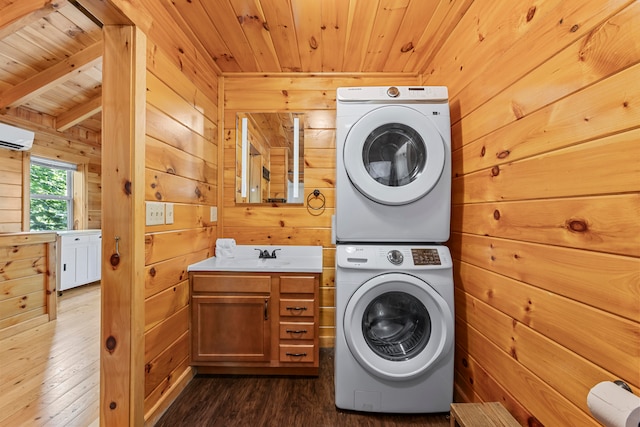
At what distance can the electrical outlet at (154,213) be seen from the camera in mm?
1325

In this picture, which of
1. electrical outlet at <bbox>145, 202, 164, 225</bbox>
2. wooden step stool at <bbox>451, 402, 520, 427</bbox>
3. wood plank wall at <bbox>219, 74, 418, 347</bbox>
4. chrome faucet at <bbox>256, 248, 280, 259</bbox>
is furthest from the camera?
wood plank wall at <bbox>219, 74, 418, 347</bbox>

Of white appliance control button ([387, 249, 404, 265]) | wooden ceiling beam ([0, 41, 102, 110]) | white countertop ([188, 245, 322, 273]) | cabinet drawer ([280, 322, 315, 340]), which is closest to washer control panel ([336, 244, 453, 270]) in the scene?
white appliance control button ([387, 249, 404, 265])

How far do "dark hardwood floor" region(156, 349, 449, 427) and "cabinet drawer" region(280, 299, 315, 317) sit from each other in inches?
18.4

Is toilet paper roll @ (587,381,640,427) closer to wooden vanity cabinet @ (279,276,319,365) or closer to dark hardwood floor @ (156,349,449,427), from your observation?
dark hardwood floor @ (156,349,449,427)

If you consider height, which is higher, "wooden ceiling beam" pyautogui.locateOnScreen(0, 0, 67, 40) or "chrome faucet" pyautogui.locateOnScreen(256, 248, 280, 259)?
"wooden ceiling beam" pyautogui.locateOnScreen(0, 0, 67, 40)

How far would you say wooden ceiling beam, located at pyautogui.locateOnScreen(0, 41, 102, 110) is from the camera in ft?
7.68

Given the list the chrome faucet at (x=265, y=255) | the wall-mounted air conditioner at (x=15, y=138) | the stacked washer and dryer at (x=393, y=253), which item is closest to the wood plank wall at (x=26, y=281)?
the wall-mounted air conditioner at (x=15, y=138)

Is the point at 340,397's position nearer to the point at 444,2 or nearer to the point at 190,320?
the point at 190,320

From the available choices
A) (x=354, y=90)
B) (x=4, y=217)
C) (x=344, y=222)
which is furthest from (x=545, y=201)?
(x=4, y=217)

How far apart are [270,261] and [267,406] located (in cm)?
89

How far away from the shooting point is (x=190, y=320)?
1713 mm

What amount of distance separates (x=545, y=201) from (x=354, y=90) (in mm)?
1077

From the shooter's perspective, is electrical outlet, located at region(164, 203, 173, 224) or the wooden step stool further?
electrical outlet, located at region(164, 203, 173, 224)

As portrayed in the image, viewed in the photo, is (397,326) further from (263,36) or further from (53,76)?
(53,76)
